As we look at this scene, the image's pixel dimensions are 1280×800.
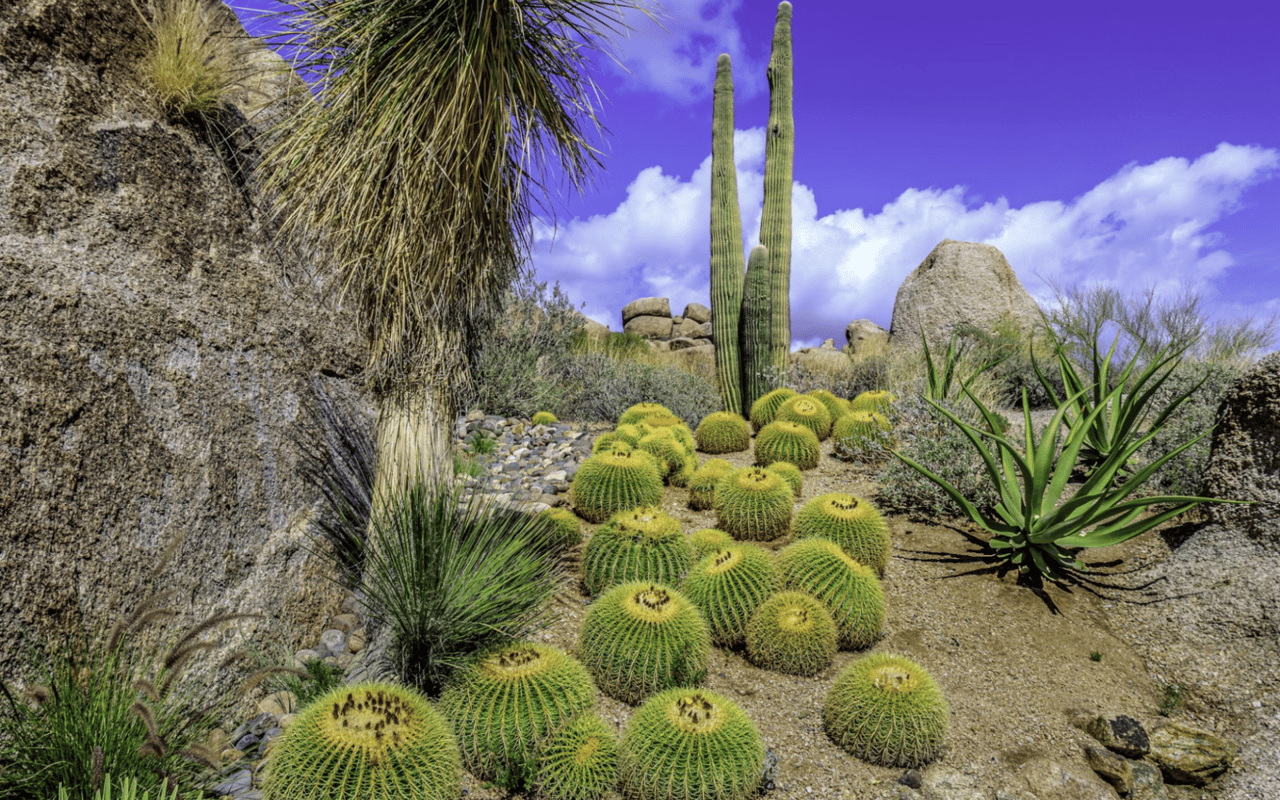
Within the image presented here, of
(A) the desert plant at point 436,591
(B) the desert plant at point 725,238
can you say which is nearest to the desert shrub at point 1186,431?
(A) the desert plant at point 436,591

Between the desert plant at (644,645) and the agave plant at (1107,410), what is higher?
the agave plant at (1107,410)

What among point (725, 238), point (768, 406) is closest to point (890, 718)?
point (768, 406)

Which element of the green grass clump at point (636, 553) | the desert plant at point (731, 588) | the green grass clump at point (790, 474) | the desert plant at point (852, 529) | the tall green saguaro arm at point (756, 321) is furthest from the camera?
the tall green saguaro arm at point (756, 321)

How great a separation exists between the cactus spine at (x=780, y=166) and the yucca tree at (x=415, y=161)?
7.84 metres

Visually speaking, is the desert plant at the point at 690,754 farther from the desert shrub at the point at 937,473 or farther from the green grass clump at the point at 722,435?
the green grass clump at the point at 722,435

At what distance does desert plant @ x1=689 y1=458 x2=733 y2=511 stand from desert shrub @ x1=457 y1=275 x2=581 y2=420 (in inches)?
133

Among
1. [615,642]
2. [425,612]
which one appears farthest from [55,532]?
[615,642]

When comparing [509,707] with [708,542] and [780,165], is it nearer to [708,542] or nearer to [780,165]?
[708,542]

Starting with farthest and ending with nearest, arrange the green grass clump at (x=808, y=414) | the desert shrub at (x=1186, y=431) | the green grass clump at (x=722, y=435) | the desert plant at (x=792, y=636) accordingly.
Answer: the green grass clump at (x=722, y=435), the green grass clump at (x=808, y=414), the desert shrub at (x=1186, y=431), the desert plant at (x=792, y=636)

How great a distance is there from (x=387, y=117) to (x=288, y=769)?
334 cm

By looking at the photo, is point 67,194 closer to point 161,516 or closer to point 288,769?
point 161,516

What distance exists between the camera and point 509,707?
3271mm

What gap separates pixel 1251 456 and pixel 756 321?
6.89 m

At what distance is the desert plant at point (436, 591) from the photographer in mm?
3635
